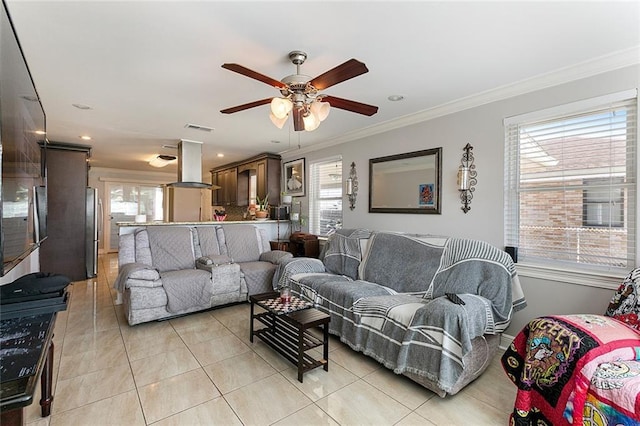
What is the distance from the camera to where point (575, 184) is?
2535mm

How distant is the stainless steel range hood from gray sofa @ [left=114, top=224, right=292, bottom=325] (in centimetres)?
115

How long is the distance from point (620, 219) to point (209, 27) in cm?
331

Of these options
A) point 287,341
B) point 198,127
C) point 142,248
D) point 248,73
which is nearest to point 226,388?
point 287,341

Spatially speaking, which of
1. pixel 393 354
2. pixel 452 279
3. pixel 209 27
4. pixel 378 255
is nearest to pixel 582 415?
pixel 393 354

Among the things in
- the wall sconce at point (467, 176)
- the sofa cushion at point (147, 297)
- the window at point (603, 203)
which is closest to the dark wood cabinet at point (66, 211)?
the sofa cushion at point (147, 297)

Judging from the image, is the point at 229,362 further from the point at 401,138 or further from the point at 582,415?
the point at 401,138

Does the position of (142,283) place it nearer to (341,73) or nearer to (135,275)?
(135,275)

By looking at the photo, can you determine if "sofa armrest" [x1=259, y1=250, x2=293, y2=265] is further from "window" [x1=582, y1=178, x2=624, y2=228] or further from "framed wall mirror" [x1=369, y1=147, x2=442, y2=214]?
"window" [x1=582, y1=178, x2=624, y2=228]

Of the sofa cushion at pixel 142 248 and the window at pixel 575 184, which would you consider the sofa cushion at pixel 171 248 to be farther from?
the window at pixel 575 184

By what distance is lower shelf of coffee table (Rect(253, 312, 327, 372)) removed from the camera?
2391 mm

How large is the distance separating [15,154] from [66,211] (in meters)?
4.91

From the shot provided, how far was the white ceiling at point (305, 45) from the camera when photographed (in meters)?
1.76

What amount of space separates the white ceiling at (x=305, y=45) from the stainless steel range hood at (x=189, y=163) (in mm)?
1666

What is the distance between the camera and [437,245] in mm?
3049
